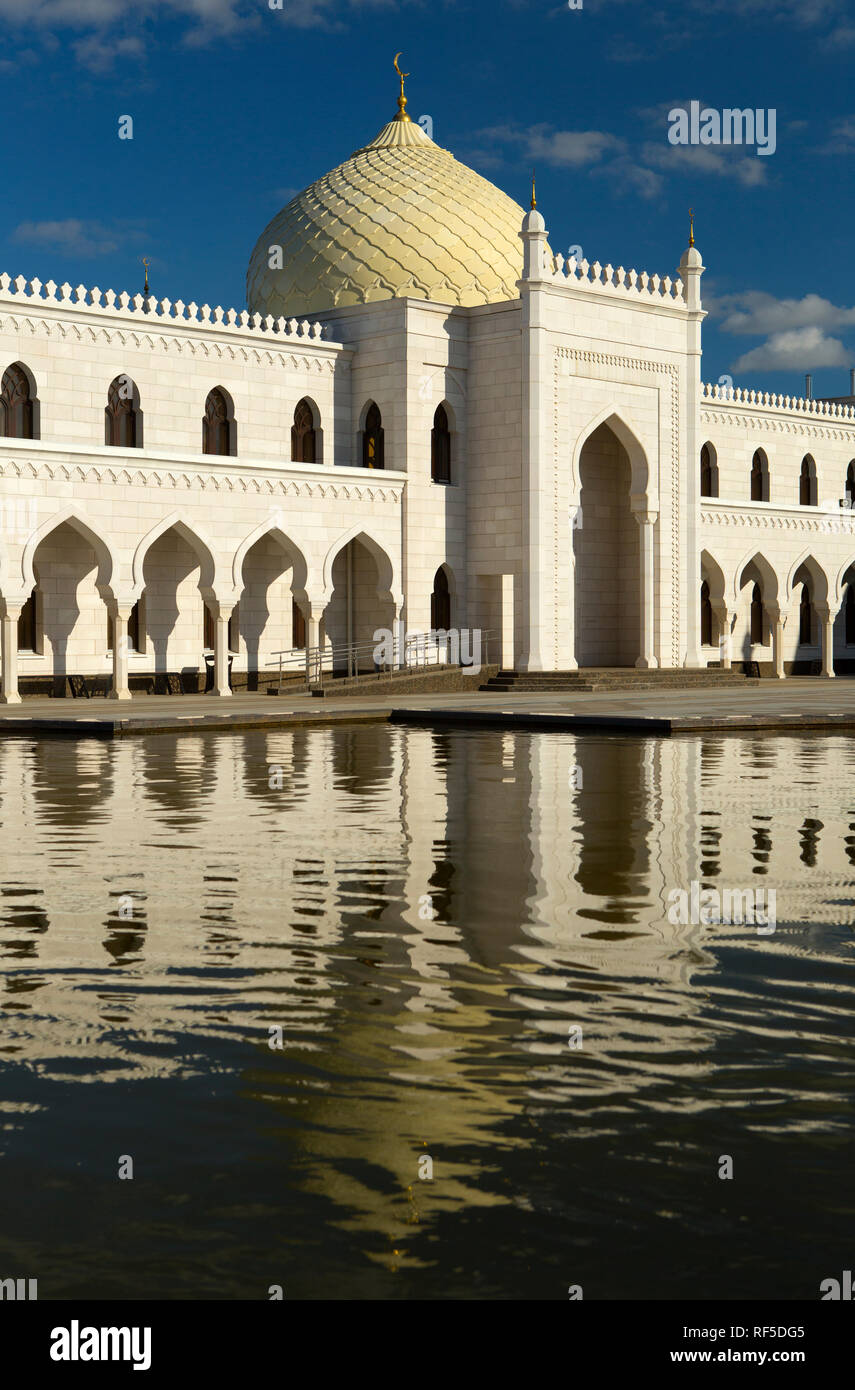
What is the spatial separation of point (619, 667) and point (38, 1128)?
2940 centimetres

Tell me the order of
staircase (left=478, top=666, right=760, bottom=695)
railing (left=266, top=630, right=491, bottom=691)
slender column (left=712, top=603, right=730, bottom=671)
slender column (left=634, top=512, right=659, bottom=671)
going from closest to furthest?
staircase (left=478, top=666, right=760, bottom=695)
railing (left=266, top=630, right=491, bottom=691)
slender column (left=634, top=512, right=659, bottom=671)
slender column (left=712, top=603, right=730, bottom=671)

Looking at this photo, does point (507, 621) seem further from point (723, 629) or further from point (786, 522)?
point (786, 522)

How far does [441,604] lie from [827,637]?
1150cm

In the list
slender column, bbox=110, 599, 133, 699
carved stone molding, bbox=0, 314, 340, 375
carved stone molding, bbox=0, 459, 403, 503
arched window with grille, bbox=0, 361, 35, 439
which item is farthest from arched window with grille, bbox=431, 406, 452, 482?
arched window with grille, bbox=0, 361, 35, 439

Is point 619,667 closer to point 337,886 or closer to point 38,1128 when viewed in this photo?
point 337,886

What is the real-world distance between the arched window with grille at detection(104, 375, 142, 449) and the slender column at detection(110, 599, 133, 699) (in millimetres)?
3253

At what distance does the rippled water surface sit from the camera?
3.08 meters

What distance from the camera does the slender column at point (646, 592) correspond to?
32.0 metres

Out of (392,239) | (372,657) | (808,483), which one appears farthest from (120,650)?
(808,483)

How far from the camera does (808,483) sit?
40.4m

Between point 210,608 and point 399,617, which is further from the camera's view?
point 399,617

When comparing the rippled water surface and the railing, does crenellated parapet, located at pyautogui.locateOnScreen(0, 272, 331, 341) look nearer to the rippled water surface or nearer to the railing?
the railing

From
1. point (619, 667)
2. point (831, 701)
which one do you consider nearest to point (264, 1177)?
point (831, 701)
